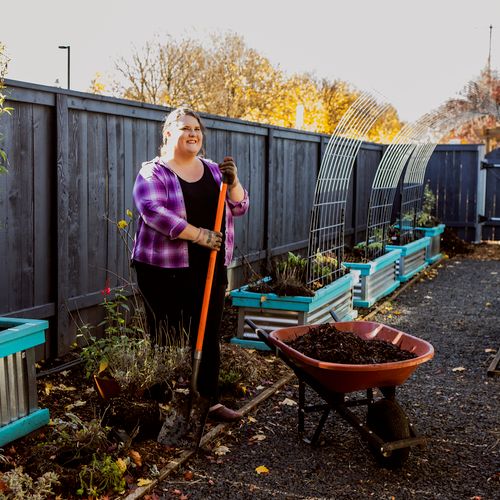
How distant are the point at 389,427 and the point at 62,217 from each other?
2692 millimetres

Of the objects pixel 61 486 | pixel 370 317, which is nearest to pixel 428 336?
pixel 370 317

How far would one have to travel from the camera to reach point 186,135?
397cm

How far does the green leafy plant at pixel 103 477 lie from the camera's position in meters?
3.25

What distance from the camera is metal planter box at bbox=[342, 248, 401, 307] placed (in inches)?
323

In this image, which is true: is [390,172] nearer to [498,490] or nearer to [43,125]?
[43,125]

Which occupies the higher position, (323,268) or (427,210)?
(427,210)

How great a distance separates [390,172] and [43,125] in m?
7.03

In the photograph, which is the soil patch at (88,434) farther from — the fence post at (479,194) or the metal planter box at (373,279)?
the fence post at (479,194)

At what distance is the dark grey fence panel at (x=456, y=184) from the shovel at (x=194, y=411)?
468 inches

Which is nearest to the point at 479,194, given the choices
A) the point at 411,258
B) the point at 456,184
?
the point at 456,184

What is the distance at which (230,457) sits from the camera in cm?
383

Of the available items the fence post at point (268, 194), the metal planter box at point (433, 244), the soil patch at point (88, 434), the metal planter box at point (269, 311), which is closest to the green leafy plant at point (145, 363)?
the soil patch at point (88, 434)

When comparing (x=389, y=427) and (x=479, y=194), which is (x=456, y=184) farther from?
(x=389, y=427)

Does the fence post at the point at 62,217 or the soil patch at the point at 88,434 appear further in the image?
the fence post at the point at 62,217
